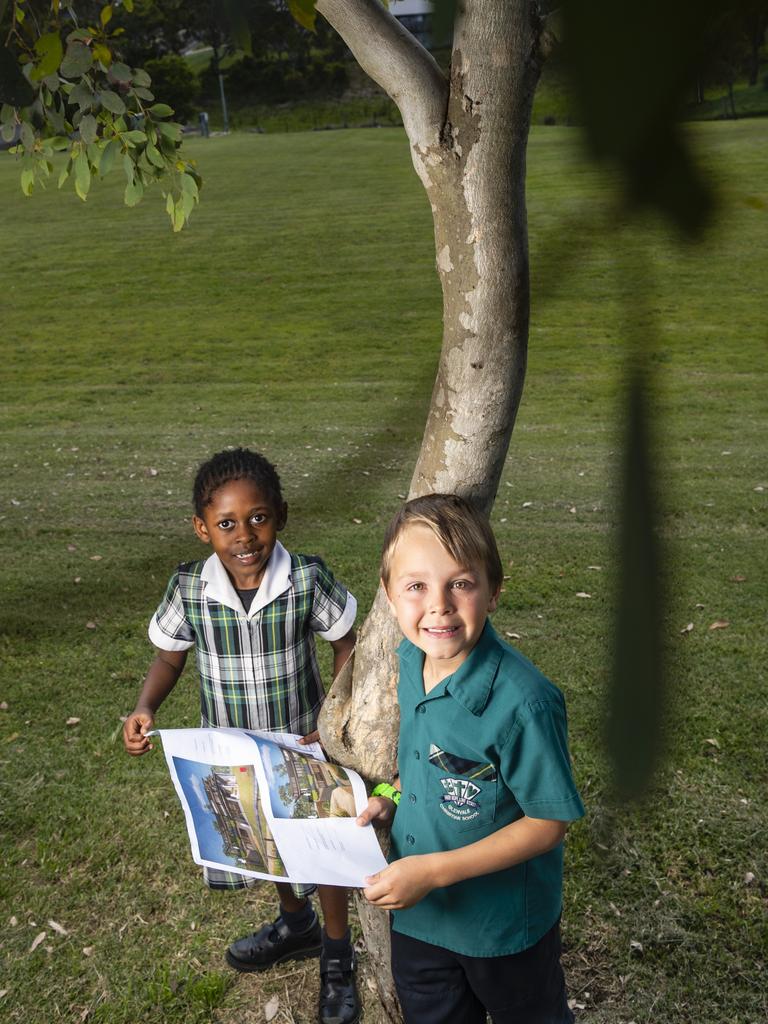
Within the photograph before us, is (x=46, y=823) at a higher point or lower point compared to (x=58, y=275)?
lower

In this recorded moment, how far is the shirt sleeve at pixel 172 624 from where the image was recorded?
1941 millimetres

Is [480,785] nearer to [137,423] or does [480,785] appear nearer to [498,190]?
[498,190]

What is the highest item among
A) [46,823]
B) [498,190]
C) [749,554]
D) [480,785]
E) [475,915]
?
[498,190]

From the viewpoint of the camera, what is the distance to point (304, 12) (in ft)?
1.69

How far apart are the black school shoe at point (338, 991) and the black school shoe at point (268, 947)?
15cm

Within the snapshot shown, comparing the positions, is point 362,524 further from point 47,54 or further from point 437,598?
point 47,54

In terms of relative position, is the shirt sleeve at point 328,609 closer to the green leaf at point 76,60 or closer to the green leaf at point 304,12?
the green leaf at point 76,60

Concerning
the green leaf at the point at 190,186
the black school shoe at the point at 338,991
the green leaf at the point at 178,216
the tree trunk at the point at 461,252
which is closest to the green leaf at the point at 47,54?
the tree trunk at the point at 461,252

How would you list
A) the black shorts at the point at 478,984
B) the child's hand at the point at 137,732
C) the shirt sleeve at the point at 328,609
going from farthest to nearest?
the shirt sleeve at the point at 328,609, the child's hand at the point at 137,732, the black shorts at the point at 478,984

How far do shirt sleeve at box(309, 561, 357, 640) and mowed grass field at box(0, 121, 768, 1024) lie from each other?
15 cm

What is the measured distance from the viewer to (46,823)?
2.97 m

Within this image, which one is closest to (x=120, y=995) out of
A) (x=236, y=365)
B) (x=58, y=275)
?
(x=236, y=365)

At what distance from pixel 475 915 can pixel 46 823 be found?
187 centimetres

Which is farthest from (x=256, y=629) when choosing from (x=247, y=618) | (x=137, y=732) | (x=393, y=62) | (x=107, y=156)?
(x=393, y=62)
